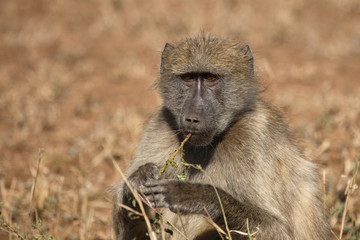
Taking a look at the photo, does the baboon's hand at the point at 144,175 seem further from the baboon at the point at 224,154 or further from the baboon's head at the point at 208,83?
the baboon's head at the point at 208,83

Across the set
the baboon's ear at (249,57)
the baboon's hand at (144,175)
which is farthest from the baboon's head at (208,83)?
the baboon's hand at (144,175)

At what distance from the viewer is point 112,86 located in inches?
277

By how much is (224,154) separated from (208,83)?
0.44 meters

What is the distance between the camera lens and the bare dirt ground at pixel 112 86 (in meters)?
4.05

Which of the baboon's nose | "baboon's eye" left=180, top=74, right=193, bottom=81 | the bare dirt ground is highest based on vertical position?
"baboon's eye" left=180, top=74, right=193, bottom=81

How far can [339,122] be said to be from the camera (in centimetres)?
538

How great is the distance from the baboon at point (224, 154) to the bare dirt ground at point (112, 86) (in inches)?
15.0

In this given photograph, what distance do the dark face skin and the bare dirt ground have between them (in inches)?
24.1

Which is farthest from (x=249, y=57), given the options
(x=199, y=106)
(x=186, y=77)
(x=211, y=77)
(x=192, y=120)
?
(x=192, y=120)

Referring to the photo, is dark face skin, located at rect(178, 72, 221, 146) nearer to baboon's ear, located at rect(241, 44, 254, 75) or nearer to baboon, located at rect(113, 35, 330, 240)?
baboon, located at rect(113, 35, 330, 240)

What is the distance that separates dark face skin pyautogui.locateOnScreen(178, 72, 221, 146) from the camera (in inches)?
108

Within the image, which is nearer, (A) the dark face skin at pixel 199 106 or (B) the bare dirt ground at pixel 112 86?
(A) the dark face skin at pixel 199 106

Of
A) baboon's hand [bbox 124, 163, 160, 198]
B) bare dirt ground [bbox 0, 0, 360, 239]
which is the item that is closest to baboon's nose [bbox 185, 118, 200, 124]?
baboon's hand [bbox 124, 163, 160, 198]

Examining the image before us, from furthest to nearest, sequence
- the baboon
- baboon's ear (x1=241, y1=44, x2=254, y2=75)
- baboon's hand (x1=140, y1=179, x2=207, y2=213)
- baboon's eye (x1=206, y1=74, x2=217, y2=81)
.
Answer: baboon's ear (x1=241, y1=44, x2=254, y2=75) → baboon's eye (x1=206, y1=74, x2=217, y2=81) → the baboon → baboon's hand (x1=140, y1=179, x2=207, y2=213)
